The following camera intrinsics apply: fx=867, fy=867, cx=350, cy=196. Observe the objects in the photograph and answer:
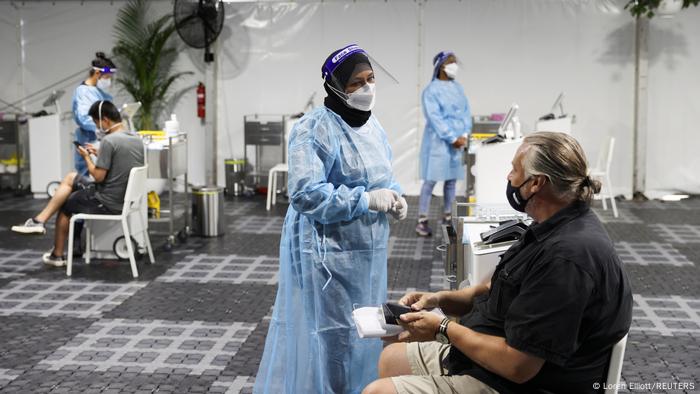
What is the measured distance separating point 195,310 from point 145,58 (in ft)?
16.8

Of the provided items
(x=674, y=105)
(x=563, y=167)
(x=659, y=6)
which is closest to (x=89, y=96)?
(x=659, y=6)

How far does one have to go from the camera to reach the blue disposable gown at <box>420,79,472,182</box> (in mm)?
6977

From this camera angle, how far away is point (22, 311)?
4.86 m

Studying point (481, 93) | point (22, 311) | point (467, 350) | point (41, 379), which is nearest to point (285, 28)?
point (481, 93)

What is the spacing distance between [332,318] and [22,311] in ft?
8.51

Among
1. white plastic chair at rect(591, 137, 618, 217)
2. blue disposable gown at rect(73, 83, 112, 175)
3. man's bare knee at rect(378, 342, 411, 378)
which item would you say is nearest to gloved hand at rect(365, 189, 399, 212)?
man's bare knee at rect(378, 342, 411, 378)

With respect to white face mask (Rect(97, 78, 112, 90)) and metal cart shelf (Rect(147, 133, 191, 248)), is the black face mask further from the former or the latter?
white face mask (Rect(97, 78, 112, 90))

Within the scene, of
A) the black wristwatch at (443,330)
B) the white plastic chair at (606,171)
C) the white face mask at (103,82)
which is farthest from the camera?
the white plastic chair at (606,171)

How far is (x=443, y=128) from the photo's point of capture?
6.95 meters

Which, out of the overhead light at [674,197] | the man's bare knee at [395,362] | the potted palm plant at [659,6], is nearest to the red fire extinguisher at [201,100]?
the potted palm plant at [659,6]

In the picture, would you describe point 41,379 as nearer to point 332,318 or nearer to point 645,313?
point 332,318

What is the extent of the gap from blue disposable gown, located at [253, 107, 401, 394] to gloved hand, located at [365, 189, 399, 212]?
3cm

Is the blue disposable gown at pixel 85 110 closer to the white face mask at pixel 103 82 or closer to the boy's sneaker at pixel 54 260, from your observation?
the white face mask at pixel 103 82

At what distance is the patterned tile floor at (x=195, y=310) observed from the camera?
150 inches
